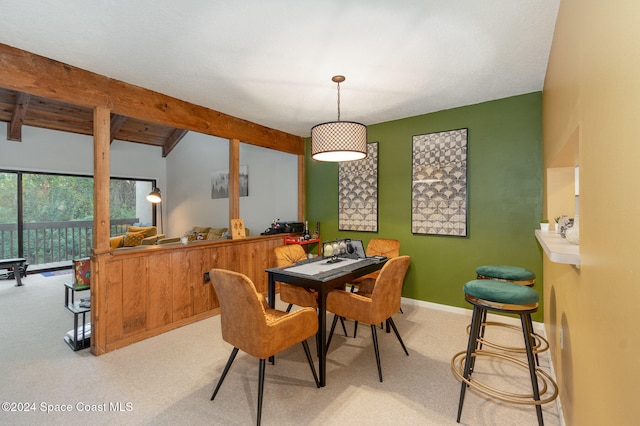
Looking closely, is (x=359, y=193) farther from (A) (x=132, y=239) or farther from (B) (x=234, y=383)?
(A) (x=132, y=239)

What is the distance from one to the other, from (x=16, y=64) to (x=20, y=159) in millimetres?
4965

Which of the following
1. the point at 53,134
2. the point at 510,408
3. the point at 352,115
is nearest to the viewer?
the point at 510,408

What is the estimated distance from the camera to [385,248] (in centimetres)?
359

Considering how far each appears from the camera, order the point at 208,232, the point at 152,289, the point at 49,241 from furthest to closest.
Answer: the point at 208,232 < the point at 49,241 < the point at 152,289

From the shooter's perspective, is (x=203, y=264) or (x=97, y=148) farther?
(x=203, y=264)

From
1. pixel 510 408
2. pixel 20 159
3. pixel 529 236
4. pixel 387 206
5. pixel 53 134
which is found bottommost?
pixel 510 408

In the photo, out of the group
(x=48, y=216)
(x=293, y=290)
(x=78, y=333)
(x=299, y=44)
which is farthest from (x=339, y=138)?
(x=48, y=216)

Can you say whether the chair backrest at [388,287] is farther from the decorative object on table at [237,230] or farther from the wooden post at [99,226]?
the wooden post at [99,226]

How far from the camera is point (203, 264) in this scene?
3508 millimetres

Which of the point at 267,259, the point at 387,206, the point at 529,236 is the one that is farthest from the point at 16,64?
the point at 529,236

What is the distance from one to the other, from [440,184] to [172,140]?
271 inches

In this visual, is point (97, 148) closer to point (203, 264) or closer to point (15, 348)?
point (203, 264)

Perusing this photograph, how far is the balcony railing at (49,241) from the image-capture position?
5758 millimetres

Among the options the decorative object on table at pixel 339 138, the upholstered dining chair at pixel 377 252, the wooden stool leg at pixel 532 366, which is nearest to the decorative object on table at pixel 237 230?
the upholstered dining chair at pixel 377 252
